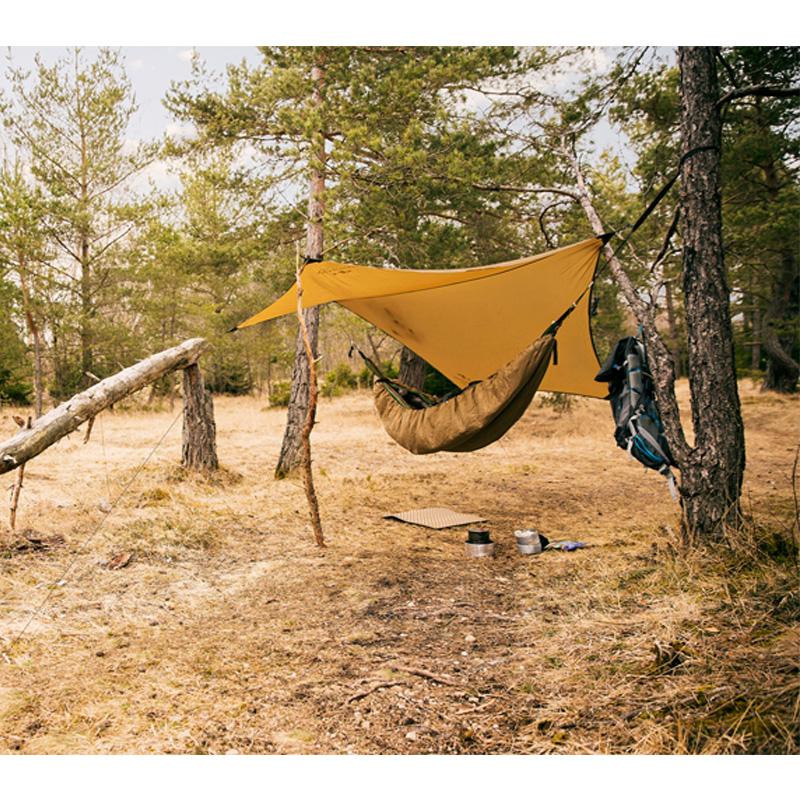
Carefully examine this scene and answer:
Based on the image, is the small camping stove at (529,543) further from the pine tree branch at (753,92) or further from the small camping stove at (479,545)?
the pine tree branch at (753,92)

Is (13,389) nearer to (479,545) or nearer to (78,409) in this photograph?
(78,409)

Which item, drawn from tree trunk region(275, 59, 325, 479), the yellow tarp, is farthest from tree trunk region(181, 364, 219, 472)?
the yellow tarp

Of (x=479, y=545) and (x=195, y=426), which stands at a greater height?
(x=195, y=426)

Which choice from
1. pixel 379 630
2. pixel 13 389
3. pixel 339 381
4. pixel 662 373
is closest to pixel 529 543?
pixel 662 373

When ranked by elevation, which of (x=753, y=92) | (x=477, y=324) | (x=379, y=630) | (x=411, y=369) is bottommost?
(x=379, y=630)

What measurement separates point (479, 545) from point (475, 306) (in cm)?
119

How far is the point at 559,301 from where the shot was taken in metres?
3.19

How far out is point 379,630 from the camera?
6.57ft

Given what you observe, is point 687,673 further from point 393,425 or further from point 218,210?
point 218,210

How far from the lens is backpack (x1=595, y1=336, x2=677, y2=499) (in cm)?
235

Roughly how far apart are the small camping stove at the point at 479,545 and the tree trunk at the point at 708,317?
2.82 feet
